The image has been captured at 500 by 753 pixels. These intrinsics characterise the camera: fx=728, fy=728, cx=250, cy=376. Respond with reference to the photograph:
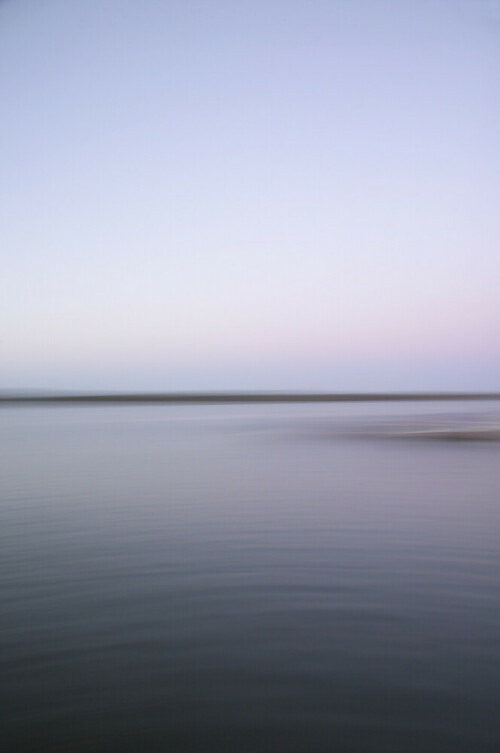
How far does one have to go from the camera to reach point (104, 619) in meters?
6.63

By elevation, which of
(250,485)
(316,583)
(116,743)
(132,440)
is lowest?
(116,743)

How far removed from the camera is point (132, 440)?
31859 millimetres

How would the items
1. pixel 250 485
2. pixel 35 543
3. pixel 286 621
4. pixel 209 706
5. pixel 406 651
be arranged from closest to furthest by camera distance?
1. pixel 209 706
2. pixel 406 651
3. pixel 286 621
4. pixel 35 543
5. pixel 250 485

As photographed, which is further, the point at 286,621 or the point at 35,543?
the point at 35,543

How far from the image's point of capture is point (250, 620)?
6.66 meters

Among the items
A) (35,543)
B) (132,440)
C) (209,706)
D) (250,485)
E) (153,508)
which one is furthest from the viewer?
(132,440)

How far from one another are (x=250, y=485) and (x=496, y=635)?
10.6m

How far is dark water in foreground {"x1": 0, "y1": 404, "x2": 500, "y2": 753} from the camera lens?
15.0 ft

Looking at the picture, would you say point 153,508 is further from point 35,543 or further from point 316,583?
point 316,583

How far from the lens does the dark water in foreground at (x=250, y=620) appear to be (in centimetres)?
456

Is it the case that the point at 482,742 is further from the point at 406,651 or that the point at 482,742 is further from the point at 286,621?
the point at 286,621

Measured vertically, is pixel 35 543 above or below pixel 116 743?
above

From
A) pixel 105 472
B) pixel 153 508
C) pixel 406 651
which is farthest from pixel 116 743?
pixel 105 472

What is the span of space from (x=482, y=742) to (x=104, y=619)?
3.56 m
